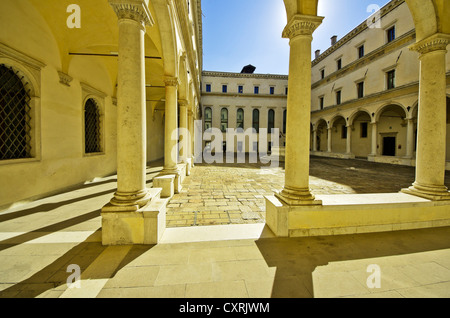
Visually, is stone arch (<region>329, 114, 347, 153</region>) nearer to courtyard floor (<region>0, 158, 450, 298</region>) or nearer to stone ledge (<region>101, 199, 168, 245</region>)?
courtyard floor (<region>0, 158, 450, 298</region>)

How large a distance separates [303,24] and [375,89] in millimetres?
20196

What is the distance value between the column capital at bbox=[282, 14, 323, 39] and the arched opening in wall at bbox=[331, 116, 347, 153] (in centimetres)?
2376

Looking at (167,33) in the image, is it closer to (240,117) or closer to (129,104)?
(129,104)

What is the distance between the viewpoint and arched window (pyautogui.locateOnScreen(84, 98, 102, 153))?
8.04 m

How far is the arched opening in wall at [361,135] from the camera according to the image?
21047mm

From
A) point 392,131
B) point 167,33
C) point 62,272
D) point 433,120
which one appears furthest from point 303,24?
point 392,131

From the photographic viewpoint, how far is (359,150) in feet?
72.7

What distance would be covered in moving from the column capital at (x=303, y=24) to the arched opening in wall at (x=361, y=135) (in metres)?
21.7

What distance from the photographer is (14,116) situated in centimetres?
513

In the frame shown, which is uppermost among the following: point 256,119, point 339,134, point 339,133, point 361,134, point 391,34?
point 391,34

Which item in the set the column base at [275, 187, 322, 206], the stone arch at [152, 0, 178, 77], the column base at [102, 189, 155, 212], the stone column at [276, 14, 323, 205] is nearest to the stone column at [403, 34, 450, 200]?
the column base at [275, 187, 322, 206]

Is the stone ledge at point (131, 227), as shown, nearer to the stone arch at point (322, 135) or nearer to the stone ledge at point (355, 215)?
the stone ledge at point (355, 215)

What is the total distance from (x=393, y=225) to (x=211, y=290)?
3.80m

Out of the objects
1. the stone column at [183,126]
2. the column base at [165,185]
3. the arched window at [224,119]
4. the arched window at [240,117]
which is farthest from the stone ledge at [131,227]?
the arched window at [240,117]
